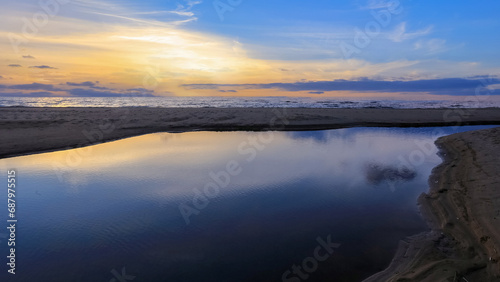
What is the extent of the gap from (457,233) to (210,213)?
23.6 feet

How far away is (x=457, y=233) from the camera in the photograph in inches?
318

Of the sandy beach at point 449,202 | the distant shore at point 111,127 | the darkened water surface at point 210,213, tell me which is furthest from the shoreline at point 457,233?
the distant shore at point 111,127

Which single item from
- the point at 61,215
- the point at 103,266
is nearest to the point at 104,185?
the point at 61,215

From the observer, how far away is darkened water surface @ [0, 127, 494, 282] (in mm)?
6801

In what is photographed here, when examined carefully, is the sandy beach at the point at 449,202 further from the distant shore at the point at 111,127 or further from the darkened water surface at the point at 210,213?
the darkened water surface at the point at 210,213

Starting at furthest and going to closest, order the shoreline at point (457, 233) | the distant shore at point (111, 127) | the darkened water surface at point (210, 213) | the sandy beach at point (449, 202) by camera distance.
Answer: the distant shore at point (111, 127) < the darkened water surface at point (210, 213) < the sandy beach at point (449, 202) < the shoreline at point (457, 233)

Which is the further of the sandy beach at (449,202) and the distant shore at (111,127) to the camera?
the distant shore at (111,127)

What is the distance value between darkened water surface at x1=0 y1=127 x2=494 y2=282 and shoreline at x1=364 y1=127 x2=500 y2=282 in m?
0.42

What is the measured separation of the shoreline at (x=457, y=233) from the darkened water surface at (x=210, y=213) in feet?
1.38

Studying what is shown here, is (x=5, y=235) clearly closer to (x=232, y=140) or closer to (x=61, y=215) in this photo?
(x=61, y=215)

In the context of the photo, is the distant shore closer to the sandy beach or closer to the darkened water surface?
the sandy beach

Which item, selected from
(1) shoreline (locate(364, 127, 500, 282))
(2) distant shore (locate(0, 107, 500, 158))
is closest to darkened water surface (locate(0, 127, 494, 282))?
(1) shoreline (locate(364, 127, 500, 282))

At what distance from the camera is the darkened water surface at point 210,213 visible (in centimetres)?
680

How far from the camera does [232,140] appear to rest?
23891 mm
